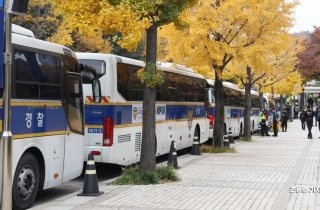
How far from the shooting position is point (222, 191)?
1061 cm

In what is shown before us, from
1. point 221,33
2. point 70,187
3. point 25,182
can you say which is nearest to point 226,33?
point 221,33

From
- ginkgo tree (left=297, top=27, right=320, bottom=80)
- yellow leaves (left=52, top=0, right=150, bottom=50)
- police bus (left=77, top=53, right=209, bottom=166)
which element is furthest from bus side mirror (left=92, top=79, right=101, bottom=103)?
ginkgo tree (left=297, top=27, right=320, bottom=80)

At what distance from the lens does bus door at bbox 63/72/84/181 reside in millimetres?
10258

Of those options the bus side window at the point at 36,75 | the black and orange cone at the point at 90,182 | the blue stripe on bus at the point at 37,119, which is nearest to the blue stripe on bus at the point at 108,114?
the blue stripe on bus at the point at 37,119

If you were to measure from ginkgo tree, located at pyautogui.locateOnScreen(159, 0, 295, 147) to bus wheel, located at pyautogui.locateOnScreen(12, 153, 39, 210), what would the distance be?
10.1 m

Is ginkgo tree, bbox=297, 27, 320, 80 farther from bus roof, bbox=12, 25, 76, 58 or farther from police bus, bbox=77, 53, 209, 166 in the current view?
bus roof, bbox=12, 25, 76, 58

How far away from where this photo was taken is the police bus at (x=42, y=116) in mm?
8562

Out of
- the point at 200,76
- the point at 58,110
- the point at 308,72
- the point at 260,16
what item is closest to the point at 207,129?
the point at 200,76

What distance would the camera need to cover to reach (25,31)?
934 cm

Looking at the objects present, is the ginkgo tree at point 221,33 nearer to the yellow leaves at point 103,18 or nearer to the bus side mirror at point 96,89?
the bus side mirror at point 96,89

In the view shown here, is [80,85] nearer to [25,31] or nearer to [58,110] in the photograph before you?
[58,110]

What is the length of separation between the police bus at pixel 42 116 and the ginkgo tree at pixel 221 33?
829 cm

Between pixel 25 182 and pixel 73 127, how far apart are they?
6.35 ft

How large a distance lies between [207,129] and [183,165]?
795cm
